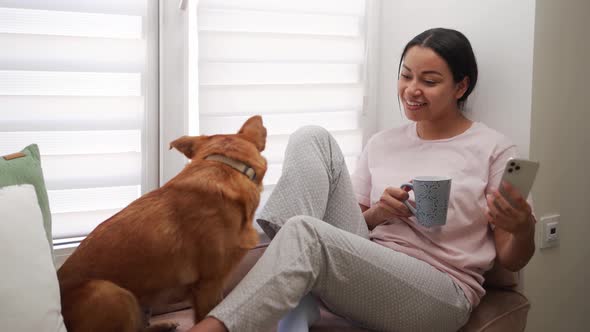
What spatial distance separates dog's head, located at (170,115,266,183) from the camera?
1.31 metres

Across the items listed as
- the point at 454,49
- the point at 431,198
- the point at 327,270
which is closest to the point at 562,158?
the point at 454,49

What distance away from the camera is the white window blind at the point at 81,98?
1.65 m

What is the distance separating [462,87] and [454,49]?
0.13 m

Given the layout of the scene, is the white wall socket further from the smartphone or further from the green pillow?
the green pillow

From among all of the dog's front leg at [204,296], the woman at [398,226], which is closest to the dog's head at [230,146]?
the woman at [398,226]

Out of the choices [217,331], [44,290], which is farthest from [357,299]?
[44,290]

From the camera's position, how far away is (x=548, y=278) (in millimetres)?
1799

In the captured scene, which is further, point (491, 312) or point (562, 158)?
point (562, 158)

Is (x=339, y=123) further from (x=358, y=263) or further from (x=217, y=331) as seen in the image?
(x=217, y=331)

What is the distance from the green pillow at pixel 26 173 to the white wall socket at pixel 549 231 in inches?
56.7

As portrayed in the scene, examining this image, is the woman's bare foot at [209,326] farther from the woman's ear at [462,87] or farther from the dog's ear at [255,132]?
the woman's ear at [462,87]

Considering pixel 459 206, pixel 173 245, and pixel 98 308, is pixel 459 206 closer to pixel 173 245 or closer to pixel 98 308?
pixel 173 245

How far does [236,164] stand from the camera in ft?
4.33

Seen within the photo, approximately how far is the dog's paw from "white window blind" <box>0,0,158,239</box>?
515 mm
